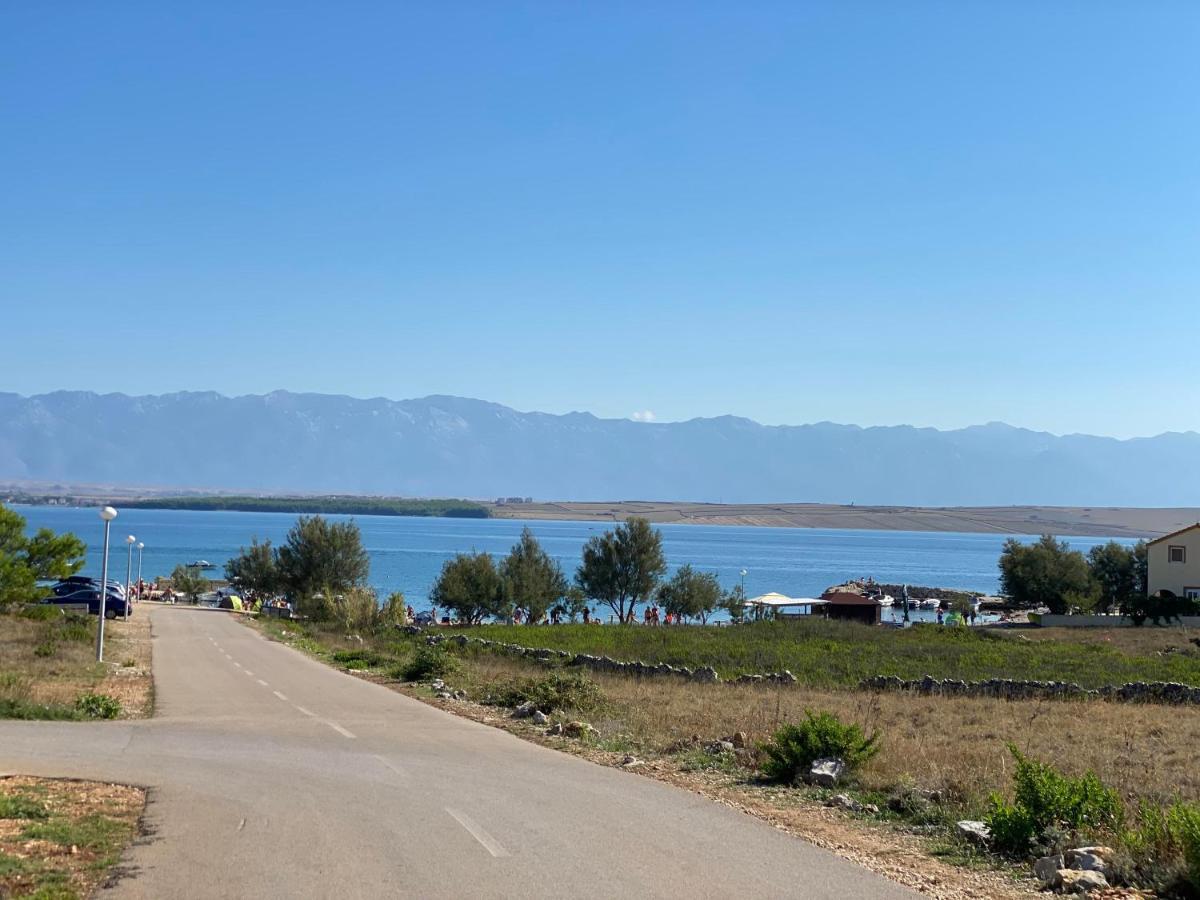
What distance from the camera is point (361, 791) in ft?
40.0

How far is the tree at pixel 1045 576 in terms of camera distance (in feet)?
264

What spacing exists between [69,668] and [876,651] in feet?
82.8

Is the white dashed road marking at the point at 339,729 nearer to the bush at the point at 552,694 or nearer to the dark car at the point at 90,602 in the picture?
the bush at the point at 552,694

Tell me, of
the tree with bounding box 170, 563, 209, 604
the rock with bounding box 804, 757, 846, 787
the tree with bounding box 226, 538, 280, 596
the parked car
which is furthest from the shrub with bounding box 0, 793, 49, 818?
the tree with bounding box 170, 563, 209, 604

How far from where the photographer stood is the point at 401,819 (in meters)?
10.7

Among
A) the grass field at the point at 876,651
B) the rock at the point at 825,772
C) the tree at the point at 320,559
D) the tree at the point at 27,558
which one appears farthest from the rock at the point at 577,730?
the tree at the point at 320,559

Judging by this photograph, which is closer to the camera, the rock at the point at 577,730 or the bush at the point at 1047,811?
the bush at the point at 1047,811

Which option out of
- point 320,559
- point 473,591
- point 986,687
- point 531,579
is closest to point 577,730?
point 986,687

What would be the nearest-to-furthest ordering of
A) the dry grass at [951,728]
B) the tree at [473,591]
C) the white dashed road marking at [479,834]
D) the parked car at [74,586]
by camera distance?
the white dashed road marking at [479,834] → the dry grass at [951,728] → the parked car at [74,586] → the tree at [473,591]

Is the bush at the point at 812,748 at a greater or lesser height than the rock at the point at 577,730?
greater

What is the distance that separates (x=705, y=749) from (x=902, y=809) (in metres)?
4.52

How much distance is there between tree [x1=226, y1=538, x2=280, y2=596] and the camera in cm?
7338

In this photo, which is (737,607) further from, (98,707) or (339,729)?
(339,729)

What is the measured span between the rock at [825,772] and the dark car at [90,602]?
44.0 meters
